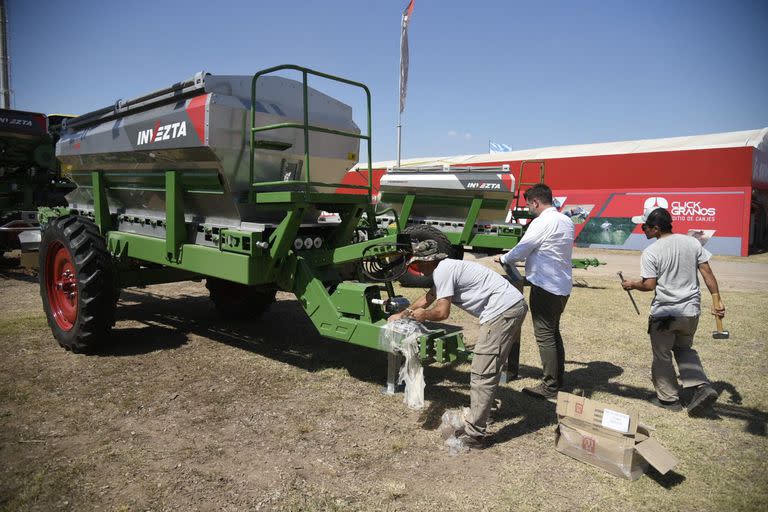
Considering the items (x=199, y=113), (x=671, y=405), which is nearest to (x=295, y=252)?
(x=199, y=113)

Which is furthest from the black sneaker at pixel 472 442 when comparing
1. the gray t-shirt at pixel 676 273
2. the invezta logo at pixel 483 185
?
the invezta logo at pixel 483 185

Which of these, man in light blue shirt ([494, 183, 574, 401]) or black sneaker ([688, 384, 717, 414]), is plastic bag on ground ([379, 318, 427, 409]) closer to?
man in light blue shirt ([494, 183, 574, 401])

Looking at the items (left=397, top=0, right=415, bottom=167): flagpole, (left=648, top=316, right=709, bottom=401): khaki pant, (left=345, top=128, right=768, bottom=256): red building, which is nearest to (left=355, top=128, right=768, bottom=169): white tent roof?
(left=345, top=128, right=768, bottom=256): red building

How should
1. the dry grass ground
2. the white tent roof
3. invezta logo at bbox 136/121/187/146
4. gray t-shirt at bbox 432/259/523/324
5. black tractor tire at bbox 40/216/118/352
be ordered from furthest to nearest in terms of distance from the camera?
the white tent roof, black tractor tire at bbox 40/216/118/352, invezta logo at bbox 136/121/187/146, gray t-shirt at bbox 432/259/523/324, the dry grass ground

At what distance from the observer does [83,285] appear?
5.11 meters

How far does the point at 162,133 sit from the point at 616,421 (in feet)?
14.7

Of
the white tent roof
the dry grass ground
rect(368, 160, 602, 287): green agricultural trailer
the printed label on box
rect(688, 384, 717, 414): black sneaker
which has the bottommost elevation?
the dry grass ground

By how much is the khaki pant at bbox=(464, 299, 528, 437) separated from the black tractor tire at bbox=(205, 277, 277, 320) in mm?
3841

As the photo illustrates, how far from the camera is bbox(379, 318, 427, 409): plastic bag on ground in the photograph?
3.87 metres

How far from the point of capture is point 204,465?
3293 mm

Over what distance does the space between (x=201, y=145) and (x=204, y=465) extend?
2588mm

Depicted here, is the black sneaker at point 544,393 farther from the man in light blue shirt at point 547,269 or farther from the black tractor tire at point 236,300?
the black tractor tire at point 236,300

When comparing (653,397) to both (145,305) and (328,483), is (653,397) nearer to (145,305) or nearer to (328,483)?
(328,483)

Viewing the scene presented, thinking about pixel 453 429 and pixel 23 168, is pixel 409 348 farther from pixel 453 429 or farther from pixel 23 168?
pixel 23 168
